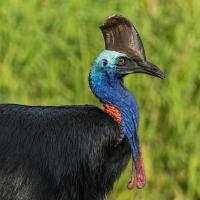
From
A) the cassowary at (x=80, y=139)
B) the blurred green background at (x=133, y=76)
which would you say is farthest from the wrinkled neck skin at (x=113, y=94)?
the blurred green background at (x=133, y=76)

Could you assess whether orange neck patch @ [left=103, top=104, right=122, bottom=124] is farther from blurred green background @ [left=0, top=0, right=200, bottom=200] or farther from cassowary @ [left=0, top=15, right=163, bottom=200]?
blurred green background @ [left=0, top=0, right=200, bottom=200]

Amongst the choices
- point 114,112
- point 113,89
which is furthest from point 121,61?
point 114,112

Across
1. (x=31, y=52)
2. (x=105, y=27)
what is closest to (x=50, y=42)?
(x=31, y=52)

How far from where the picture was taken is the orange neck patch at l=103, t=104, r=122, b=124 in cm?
508

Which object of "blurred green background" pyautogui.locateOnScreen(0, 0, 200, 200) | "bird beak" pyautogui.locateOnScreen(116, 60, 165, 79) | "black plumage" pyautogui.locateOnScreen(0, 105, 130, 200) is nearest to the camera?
"black plumage" pyautogui.locateOnScreen(0, 105, 130, 200)

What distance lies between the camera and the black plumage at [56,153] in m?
4.95

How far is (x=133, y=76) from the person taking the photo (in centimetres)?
674

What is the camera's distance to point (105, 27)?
5.19 m

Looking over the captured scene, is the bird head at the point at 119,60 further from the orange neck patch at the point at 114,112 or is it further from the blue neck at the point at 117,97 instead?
the orange neck patch at the point at 114,112

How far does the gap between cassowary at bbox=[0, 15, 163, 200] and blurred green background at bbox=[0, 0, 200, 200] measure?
151 cm

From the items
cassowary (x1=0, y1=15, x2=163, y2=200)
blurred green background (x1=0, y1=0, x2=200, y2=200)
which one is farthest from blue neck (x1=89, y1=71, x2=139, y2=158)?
blurred green background (x1=0, y1=0, x2=200, y2=200)

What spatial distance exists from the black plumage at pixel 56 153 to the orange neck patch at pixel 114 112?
0.03 meters

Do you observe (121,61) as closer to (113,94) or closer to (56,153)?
(113,94)

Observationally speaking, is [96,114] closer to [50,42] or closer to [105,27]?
[105,27]
